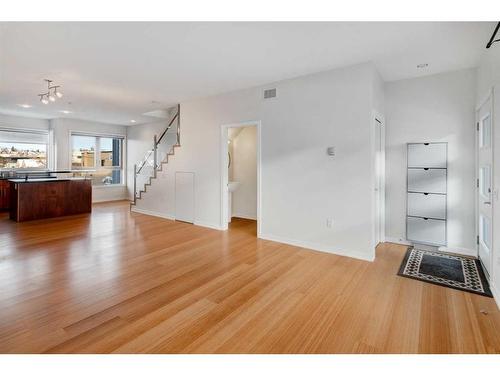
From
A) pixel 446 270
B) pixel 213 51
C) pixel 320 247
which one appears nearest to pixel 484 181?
pixel 446 270

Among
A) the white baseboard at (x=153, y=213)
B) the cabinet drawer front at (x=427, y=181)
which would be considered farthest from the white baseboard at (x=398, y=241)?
the white baseboard at (x=153, y=213)

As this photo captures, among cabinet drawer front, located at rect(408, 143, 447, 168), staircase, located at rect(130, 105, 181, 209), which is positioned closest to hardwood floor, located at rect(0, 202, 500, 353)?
cabinet drawer front, located at rect(408, 143, 447, 168)

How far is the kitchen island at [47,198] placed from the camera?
6145mm

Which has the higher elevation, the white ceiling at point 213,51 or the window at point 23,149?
the white ceiling at point 213,51

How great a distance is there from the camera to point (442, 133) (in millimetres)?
4211

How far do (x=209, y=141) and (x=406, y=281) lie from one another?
4269mm

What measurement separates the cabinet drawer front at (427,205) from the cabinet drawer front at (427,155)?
49 cm

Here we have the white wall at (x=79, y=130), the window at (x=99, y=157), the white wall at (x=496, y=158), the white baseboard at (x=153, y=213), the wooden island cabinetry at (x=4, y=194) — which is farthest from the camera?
the window at (x=99, y=157)

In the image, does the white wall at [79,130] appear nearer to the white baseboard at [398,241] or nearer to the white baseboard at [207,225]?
the white baseboard at [207,225]

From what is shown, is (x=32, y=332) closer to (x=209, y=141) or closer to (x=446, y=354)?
(x=446, y=354)

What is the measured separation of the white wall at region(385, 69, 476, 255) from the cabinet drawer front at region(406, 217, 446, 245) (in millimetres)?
98

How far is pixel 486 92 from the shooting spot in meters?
3.20
